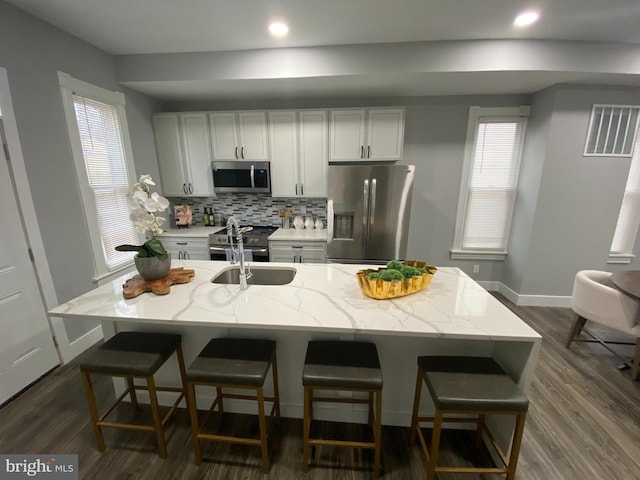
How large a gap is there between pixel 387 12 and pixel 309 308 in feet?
7.28

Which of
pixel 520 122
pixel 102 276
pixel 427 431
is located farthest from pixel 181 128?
pixel 520 122

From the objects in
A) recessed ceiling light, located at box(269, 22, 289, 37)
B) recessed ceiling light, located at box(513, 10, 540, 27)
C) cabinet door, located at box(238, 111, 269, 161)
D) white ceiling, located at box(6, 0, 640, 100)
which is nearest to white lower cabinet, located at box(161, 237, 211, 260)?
cabinet door, located at box(238, 111, 269, 161)

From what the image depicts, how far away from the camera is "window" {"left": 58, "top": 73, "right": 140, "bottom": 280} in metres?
2.34

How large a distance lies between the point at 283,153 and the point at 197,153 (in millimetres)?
1109

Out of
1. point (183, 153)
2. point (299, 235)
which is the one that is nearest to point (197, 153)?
point (183, 153)

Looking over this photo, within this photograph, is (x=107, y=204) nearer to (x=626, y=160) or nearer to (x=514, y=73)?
(x=514, y=73)

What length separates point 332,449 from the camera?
5.08 feet

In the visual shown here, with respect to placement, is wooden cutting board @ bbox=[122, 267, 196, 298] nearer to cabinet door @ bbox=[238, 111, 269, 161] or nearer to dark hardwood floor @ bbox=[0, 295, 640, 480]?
dark hardwood floor @ bbox=[0, 295, 640, 480]

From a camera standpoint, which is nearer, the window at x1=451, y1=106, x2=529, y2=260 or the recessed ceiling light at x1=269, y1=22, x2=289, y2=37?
the recessed ceiling light at x1=269, y1=22, x2=289, y2=37

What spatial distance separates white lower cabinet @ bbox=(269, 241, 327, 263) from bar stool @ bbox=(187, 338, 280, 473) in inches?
69.3

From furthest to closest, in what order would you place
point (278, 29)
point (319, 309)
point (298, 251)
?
point (298, 251) → point (278, 29) → point (319, 309)

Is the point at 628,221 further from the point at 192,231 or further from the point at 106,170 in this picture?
the point at 106,170

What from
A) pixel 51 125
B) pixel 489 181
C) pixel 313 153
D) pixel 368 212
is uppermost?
A: pixel 51 125

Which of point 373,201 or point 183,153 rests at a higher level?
point 183,153
